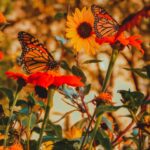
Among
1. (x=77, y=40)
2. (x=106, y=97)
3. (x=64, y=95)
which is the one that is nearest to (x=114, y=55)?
(x=106, y=97)

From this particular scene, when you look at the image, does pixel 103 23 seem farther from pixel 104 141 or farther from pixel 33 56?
pixel 104 141

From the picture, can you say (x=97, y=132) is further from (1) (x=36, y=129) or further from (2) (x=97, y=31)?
(2) (x=97, y=31)

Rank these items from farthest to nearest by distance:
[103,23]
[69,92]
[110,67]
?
1. [103,23]
2. [69,92]
3. [110,67]

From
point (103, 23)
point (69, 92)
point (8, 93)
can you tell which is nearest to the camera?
point (8, 93)

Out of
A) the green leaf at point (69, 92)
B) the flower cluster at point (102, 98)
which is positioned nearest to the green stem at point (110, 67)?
the flower cluster at point (102, 98)

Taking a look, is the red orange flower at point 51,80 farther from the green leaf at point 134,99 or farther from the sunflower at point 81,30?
the sunflower at point 81,30

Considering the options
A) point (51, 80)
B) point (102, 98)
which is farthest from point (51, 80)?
point (102, 98)

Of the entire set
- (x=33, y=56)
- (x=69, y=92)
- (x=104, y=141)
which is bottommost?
(x=104, y=141)
